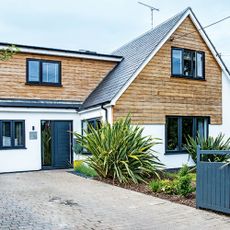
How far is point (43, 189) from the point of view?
1057cm

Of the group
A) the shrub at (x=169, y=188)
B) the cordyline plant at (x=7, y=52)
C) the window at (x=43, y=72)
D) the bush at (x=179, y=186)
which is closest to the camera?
the cordyline plant at (x=7, y=52)

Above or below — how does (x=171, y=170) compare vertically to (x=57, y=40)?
below

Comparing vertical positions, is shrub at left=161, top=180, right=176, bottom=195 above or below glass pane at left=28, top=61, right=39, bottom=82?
below

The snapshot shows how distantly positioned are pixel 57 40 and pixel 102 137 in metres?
26.2

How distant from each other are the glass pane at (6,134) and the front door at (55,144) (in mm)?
1567

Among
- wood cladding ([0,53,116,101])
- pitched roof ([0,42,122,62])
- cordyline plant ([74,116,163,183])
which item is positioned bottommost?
cordyline plant ([74,116,163,183])

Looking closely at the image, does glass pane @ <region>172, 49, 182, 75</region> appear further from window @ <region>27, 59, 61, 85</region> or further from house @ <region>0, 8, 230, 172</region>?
window @ <region>27, 59, 61, 85</region>

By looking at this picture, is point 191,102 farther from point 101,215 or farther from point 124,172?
point 101,215

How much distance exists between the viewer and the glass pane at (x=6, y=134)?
1501 cm

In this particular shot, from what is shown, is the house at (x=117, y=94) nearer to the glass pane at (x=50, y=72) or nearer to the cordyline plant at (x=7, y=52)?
the glass pane at (x=50, y=72)

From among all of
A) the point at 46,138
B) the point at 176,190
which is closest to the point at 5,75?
the point at 46,138

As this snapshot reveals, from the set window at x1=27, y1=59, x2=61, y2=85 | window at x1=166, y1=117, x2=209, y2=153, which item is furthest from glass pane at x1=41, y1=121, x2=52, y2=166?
window at x1=166, y1=117, x2=209, y2=153

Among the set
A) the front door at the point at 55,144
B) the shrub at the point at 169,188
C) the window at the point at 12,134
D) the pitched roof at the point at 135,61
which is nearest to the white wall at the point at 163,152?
the pitched roof at the point at 135,61

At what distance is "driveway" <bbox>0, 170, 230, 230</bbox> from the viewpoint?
6680 mm
